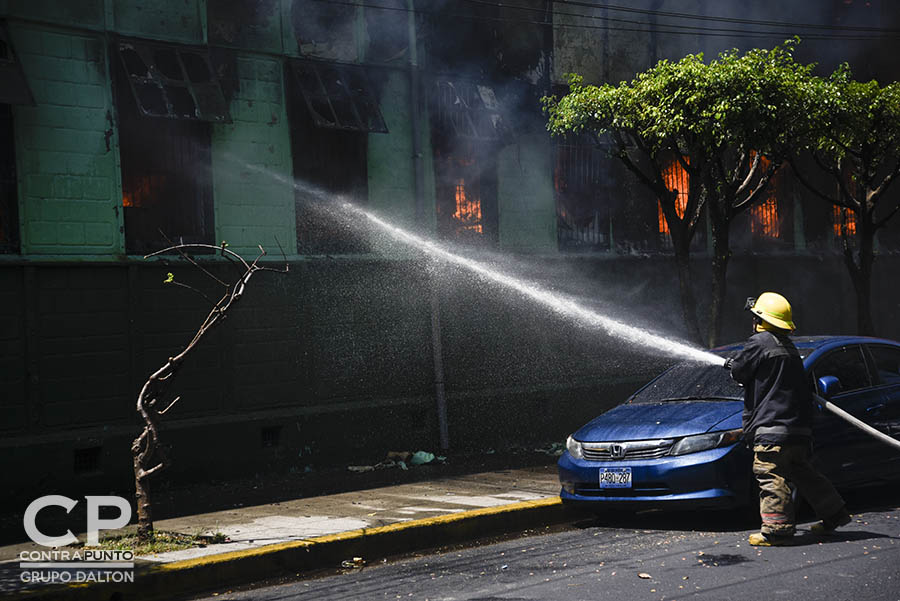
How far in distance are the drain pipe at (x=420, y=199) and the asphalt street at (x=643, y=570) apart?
16.2 feet

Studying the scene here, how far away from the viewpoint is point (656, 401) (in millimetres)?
8938

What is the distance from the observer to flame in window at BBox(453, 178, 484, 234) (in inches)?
546

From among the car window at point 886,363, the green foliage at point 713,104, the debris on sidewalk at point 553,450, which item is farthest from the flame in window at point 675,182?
Answer: the car window at point 886,363

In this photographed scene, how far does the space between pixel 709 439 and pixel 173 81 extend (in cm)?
693

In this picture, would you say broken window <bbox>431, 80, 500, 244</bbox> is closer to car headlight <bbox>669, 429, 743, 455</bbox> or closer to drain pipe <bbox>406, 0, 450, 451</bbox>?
drain pipe <bbox>406, 0, 450, 451</bbox>

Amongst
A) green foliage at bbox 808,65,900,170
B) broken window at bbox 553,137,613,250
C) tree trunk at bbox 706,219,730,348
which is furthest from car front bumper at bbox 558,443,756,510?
broken window at bbox 553,137,613,250

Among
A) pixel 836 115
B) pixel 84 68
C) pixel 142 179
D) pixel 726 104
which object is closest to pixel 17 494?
pixel 142 179

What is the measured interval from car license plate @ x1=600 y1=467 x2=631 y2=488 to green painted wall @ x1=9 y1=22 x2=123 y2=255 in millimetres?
5701

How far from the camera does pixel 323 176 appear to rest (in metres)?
12.4

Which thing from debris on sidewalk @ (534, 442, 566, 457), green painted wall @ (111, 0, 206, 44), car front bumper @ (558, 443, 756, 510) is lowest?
debris on sidewalk @ (534, 442, 566, 457)

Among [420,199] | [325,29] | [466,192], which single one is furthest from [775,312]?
[325,29]

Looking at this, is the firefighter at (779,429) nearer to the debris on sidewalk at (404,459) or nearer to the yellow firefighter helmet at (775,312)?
the yellow firefighter helmet at (775,312)

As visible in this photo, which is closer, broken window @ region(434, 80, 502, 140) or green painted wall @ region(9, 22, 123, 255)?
green painted wall @ region(9, 22, 123, 255)

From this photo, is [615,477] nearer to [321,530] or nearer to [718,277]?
[321,530]
